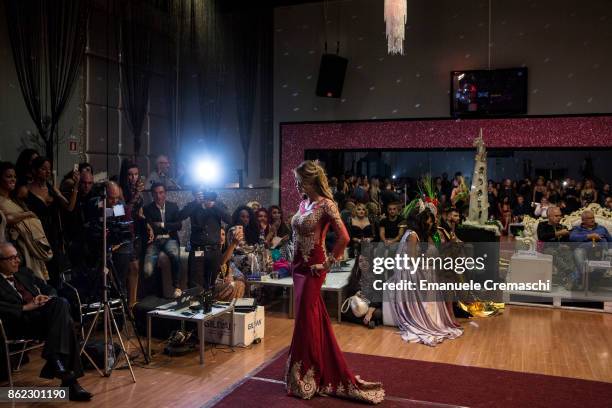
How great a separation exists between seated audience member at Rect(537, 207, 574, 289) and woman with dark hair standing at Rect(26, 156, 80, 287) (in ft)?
18.1

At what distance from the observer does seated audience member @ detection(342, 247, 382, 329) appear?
5.90 m

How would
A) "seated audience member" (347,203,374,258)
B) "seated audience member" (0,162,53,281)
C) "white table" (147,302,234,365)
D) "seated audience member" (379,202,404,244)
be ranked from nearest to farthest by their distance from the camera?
"white table" (147,302,234,365), "seated audience member" (0,162,53,281), "seated audience member" (379,202,404,244), "seated audience member" (347,203,374,258)

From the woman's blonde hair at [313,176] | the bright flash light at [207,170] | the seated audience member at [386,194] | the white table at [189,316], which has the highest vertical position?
the bright flash light at [207,170]

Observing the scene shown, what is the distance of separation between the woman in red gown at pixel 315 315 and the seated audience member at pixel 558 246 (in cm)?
413

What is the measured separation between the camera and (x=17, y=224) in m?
4.68

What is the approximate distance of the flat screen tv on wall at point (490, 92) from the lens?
337 inches

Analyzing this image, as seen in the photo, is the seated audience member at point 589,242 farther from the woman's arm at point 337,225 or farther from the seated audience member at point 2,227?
the seated audience member at point 2,227

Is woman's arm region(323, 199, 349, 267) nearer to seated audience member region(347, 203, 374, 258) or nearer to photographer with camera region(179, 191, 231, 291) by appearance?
photographer with camera region(179, 191, 231, 291)

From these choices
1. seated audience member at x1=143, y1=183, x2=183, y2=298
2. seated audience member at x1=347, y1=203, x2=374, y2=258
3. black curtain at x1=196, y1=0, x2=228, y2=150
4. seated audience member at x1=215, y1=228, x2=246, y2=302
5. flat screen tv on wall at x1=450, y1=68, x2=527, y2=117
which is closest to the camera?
seated audience member at x1=215, y1=228, x2=246, y2=302

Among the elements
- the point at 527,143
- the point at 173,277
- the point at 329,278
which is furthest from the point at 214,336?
the point at 527,143

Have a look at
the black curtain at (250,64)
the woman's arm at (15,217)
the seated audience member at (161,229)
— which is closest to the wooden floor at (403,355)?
the woman's arm at (15,217)

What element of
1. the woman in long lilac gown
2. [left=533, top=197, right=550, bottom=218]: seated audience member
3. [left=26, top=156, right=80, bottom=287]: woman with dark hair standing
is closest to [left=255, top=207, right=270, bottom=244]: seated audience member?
the woman in long lilac gown

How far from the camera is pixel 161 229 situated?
6246 mm

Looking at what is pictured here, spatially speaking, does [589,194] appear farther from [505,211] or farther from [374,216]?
[374,216]
